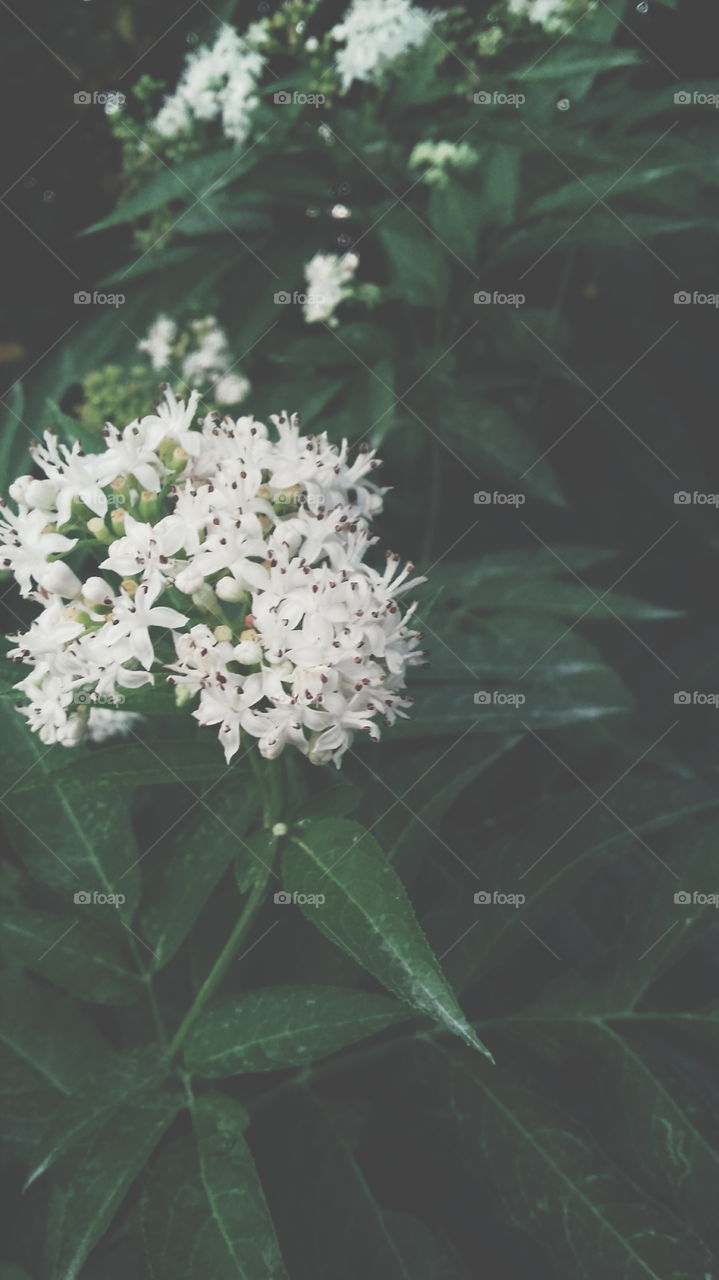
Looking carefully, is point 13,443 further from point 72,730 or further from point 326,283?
point 72,730

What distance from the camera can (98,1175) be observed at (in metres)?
1.57

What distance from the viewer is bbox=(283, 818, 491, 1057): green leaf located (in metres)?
1.29

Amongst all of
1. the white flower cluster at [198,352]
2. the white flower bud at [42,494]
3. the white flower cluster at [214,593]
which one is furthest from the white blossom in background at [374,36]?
the white flower bud at [42,494]

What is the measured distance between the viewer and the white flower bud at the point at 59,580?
1.71m

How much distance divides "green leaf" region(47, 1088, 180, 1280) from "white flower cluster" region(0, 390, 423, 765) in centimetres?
60

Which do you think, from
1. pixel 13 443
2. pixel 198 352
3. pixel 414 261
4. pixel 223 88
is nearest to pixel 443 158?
pixel 414 261

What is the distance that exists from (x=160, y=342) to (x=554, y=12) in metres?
1.45

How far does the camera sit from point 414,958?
51.5 inches

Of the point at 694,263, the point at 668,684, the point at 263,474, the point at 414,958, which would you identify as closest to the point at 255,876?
the point at 414,958

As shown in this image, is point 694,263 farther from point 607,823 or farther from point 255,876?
point 255,876

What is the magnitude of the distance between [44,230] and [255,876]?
2893mm

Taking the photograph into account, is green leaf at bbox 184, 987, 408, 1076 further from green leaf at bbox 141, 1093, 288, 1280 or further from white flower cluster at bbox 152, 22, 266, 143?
white flower cluster at bbox 152, 22, 266, 143

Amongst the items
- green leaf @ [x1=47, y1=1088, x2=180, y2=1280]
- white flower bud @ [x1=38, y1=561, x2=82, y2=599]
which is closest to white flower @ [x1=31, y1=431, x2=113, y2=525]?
white flower bud @ [x1=38, y1=561, x2=82, y2=599]

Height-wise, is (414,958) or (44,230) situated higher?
(44,230)
